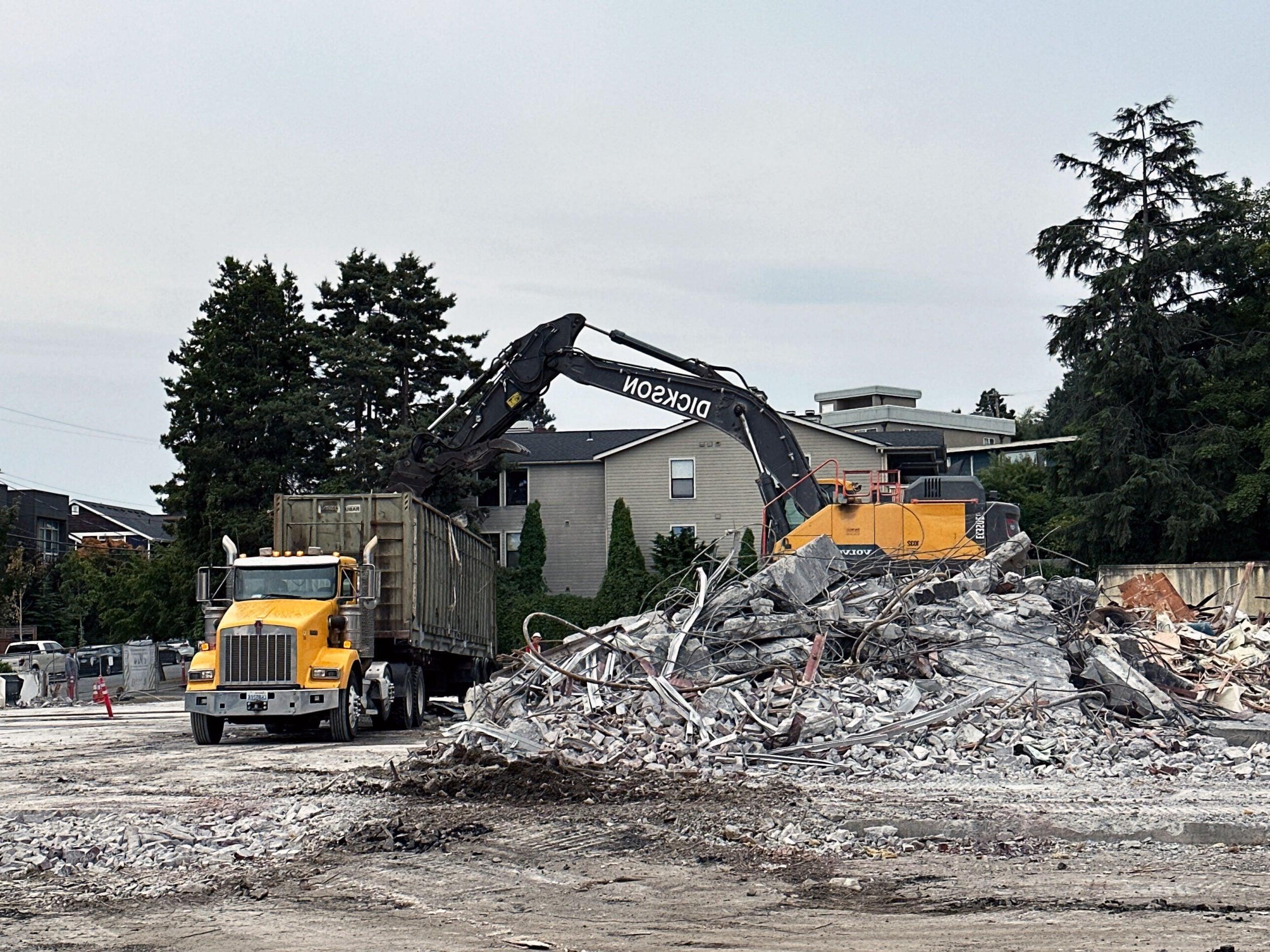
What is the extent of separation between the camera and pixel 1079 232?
1815 inches

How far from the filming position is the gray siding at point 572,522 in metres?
53.2

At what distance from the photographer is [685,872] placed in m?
A: 9.17

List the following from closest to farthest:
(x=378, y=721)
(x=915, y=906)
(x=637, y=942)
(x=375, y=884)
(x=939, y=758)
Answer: (x=637, y=942), (x=915, y=906), (x=375, y=884), (x=939, y=758), (x=378, y=721)

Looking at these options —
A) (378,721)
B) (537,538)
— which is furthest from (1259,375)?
(378,721)

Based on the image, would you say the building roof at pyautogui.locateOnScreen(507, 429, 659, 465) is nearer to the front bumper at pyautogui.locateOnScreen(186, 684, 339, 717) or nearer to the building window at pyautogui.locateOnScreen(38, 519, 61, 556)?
the building window at pyautogui.locateOnScreen(38, 519, 61, 556)

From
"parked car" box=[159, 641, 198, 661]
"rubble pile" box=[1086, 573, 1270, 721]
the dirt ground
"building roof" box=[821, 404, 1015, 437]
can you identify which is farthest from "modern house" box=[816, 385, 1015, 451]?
the dirt ground

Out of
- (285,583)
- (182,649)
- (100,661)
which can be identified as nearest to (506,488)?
(182,649)

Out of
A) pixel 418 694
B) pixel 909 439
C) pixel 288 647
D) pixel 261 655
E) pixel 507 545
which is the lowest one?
pixel 418 694

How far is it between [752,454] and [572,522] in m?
28.9

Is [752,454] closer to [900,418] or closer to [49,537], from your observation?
[900,418]

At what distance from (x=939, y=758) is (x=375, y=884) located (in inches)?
274

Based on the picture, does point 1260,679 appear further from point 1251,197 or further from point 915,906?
point 1251,197

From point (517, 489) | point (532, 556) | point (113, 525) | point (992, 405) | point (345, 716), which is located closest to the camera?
point (345, 716)

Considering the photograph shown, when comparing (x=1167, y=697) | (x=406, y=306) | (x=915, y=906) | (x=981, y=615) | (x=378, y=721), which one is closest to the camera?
(x=915, y=906)
